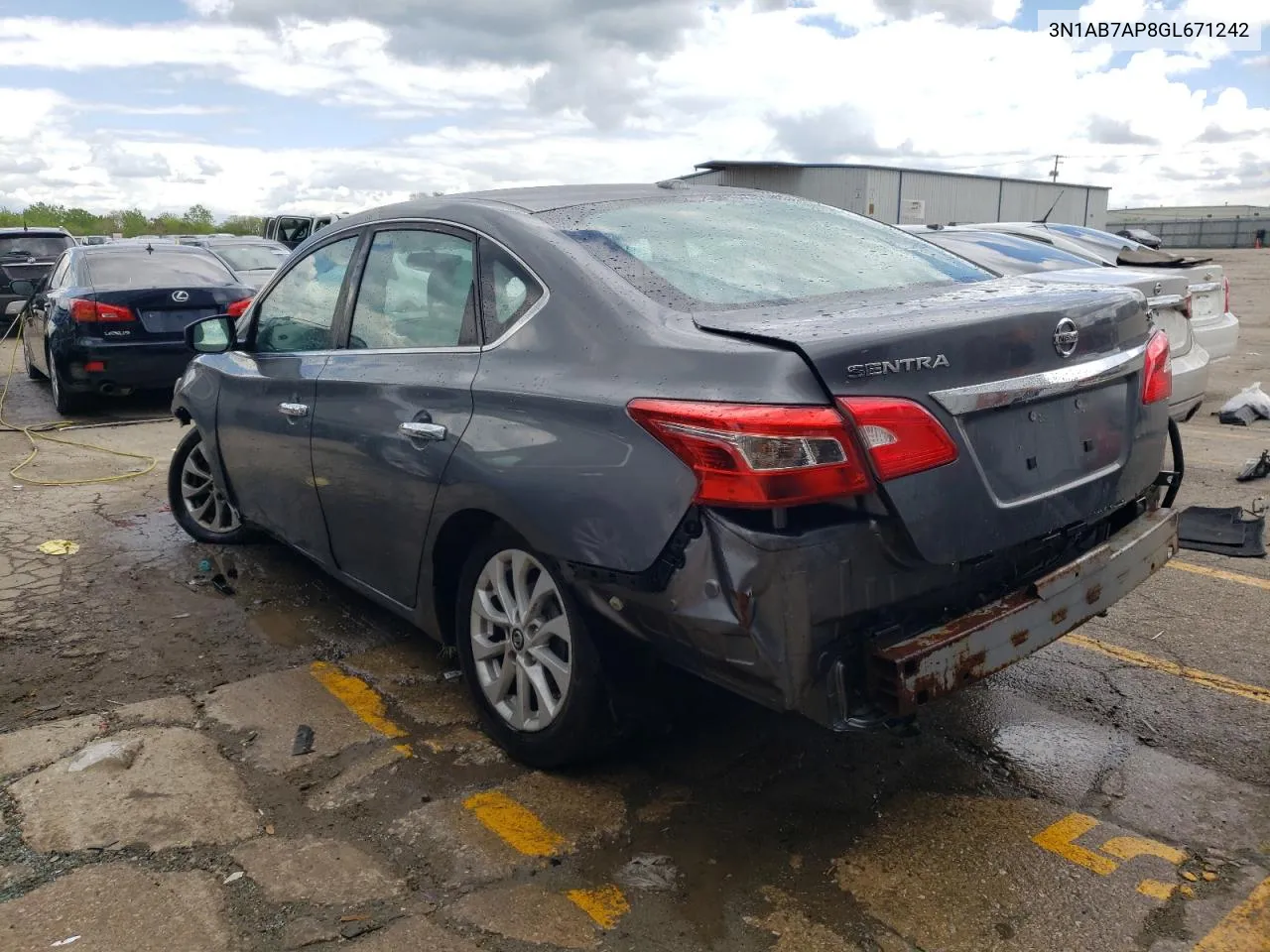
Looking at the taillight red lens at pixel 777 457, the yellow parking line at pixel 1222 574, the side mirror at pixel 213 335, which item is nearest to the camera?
the taillight red lens at pixel 777 457

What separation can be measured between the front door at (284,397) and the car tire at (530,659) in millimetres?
1062

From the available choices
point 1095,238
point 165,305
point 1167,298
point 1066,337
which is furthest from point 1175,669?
point 165,305

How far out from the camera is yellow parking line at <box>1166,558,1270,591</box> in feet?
15.1

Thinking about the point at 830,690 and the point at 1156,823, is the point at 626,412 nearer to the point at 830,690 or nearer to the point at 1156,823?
the point at 830,690

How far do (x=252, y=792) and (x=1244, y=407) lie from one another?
8.30m

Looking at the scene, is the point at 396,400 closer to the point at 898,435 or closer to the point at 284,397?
the point at 284,397

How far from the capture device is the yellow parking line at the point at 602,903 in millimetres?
2553

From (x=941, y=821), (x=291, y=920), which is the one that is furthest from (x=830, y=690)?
(x=291, y=920)

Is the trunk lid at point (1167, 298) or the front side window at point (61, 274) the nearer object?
the trunk lid at point (1167, 298)

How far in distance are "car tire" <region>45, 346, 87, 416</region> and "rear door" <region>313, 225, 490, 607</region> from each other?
22.2 ft

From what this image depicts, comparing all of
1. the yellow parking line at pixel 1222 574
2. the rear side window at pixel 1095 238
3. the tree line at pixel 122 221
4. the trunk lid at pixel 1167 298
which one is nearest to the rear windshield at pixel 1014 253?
the rear side window at pixel 1095 238

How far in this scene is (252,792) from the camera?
3195 mm

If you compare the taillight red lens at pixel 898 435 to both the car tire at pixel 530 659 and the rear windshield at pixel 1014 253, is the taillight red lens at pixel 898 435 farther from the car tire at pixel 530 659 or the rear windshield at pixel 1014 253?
the rear windshield at pixel 1014 253

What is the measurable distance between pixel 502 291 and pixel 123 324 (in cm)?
738
